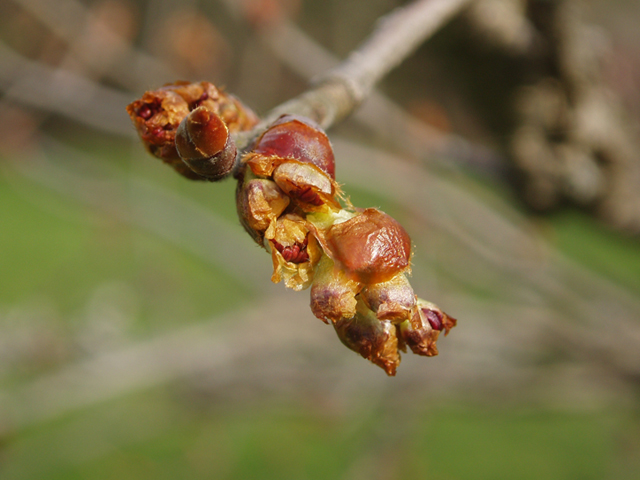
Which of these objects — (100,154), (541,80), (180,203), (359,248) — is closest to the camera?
(359,248)

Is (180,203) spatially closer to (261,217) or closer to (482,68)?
(482,68)

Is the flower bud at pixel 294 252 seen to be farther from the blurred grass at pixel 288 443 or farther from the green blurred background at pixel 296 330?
the blurred grass at pixel 288 443

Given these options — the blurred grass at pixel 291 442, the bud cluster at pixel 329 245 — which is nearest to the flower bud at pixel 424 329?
the bud cluster at pixel 329 245

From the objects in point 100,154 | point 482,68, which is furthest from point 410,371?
point 100,154

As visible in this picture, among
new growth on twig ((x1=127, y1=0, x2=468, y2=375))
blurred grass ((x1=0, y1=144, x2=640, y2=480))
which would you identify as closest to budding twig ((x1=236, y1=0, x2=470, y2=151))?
new growth on twig ((x1=127, y1=0, x2=468, y2=375))

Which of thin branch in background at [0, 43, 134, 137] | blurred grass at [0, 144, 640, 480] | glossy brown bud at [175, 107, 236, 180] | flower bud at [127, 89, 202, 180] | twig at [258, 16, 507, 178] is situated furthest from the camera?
blurred grass at [0, 144, 640, 480]

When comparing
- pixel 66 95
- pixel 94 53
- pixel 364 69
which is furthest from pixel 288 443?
pixel 364 69

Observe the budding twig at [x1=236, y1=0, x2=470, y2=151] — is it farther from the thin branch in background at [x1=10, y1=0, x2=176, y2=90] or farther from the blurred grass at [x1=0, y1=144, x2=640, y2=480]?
the blurred grass at [x1=0, y1=144, x2=640, y2=480]
